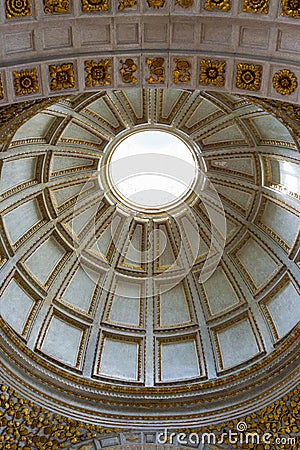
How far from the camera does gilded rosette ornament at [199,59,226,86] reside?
11.1 m

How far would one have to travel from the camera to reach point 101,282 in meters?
19.5

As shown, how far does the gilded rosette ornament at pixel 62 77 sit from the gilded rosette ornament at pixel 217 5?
260 cm

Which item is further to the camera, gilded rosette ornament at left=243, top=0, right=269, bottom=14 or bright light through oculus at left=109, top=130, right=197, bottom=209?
bright light through oculus at left=109, top=130, right=197, bottom=209

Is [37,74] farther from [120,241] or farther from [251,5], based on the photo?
[120,241]

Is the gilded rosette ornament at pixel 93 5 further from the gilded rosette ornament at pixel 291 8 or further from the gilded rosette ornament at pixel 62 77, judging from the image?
the gilded rosette ornament at pixel 291 8

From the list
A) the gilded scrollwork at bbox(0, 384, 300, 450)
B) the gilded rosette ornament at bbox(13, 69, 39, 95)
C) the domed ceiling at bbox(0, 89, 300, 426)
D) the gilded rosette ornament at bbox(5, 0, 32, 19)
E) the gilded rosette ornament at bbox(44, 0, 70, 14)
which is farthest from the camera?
the domed ceiling at bbox(0, 89, 300, 426)

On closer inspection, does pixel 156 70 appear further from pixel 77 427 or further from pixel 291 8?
pixel 77 427

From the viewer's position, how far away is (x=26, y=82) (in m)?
11.0

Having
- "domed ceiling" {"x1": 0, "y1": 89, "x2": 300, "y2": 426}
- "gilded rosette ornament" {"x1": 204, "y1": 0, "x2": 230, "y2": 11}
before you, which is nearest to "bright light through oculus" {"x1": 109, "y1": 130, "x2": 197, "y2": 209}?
"domed ceiling" {"x1": 0, "y1": 89, "x2": 300, "y2": 426}

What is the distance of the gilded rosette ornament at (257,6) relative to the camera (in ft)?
33.3

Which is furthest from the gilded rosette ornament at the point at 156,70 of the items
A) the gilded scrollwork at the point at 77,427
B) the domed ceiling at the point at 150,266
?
the gilded scrollwork at the point at 77,427

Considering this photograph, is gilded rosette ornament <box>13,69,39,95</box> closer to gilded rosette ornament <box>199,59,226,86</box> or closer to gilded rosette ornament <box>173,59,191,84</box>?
gilded rosette ornament <box>173,59,191,84</box>

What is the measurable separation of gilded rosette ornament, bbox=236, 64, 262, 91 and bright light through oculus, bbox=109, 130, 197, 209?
7754 millimetres

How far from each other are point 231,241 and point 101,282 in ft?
13.9
